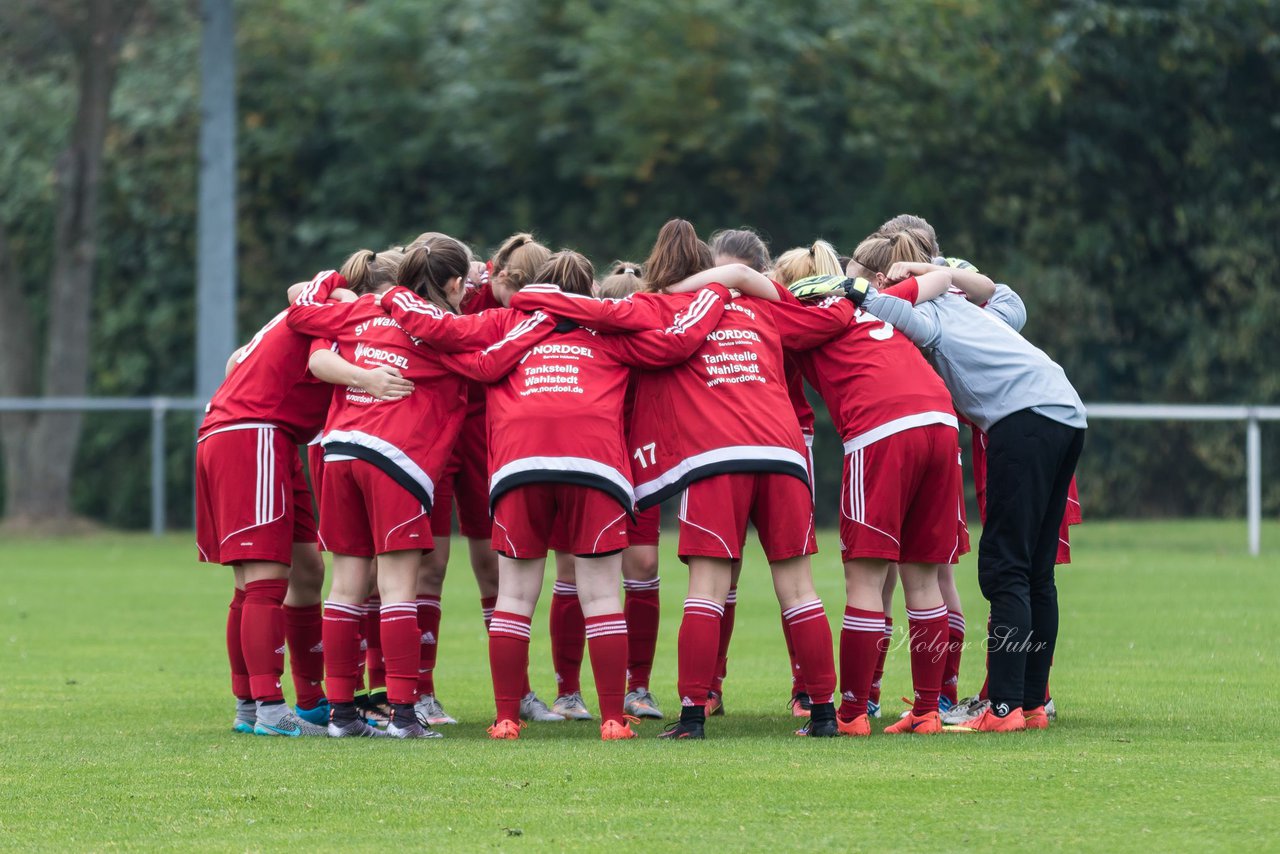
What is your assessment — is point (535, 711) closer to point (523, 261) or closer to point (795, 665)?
point (795, 665)

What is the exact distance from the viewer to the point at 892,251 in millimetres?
7133

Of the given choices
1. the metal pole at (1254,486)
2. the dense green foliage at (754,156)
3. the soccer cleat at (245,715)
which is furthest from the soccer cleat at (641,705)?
the dense green foliage at (754,156)

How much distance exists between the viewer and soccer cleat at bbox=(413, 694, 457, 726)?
23.9 ft

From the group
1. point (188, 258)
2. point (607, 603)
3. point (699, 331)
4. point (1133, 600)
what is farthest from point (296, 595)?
point (188, 258)

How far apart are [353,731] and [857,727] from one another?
6.28 ft

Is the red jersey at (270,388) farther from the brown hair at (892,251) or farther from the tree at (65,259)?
the tree at (65,259)

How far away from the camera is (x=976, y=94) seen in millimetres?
19672

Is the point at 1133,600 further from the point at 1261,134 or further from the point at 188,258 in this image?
the point at 188,258

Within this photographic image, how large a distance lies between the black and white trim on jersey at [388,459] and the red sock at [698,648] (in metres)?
1.09

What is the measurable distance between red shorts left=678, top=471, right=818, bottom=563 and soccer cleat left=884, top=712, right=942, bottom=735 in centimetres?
79

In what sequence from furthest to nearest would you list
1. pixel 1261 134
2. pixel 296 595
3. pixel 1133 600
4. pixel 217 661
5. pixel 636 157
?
pixel 636 157 < pixel 1261 134 < pixel 1133 600 < pixel 217 661 < pixel 296 595

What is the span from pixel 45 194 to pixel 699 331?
58.2ft

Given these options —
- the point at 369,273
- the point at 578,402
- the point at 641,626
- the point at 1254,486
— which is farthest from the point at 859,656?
the point at 1254,486

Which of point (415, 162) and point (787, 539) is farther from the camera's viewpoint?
point (415, 162)
